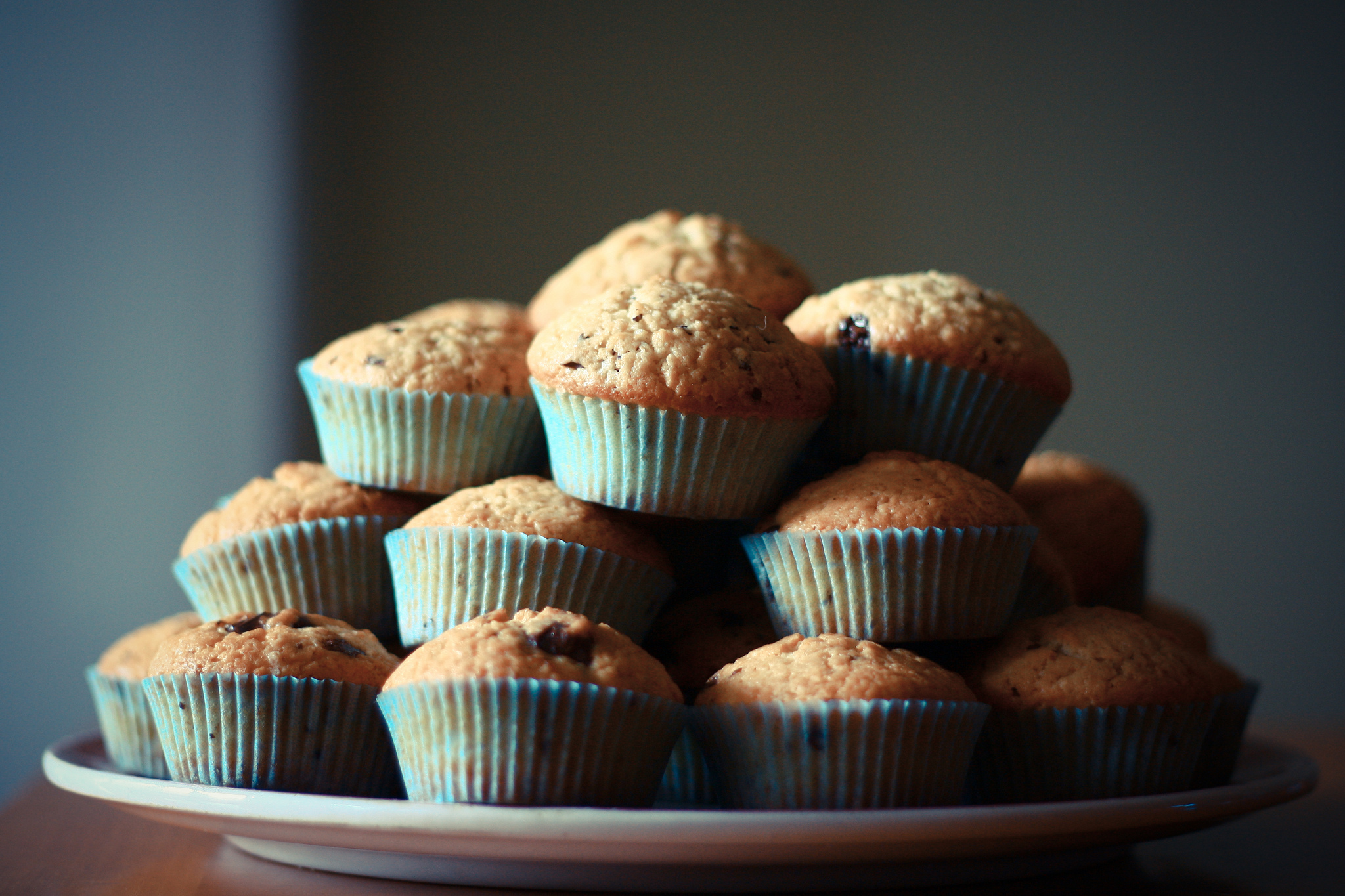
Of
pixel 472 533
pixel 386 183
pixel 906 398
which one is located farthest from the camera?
pixel 386 183

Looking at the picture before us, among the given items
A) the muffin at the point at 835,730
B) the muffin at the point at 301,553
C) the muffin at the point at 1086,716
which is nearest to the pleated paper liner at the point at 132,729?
the muffin at the point at 301,553

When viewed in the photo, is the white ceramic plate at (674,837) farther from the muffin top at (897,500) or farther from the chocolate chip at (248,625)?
the muffin top at (897,500)

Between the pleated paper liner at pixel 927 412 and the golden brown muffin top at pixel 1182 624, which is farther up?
the pleated paper liner at pixel 927 412

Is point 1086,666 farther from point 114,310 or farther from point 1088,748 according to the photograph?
point 114,310

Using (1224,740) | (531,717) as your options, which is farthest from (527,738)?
(1224,740)

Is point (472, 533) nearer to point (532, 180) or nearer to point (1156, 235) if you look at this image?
point (532, 180)

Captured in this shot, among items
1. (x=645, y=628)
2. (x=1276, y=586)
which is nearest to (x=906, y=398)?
(x=645, y=628)
